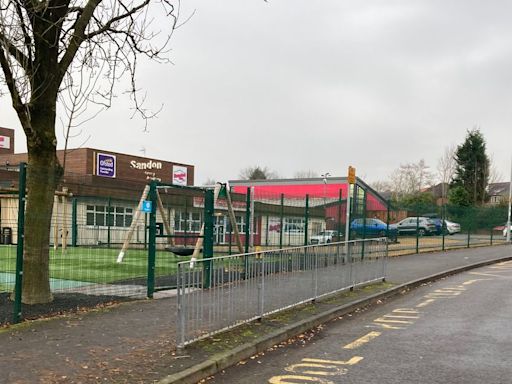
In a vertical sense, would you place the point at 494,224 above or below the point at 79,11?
below

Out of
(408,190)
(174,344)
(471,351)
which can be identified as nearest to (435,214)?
(471,351)

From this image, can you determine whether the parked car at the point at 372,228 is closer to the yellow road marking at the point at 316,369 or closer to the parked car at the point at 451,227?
the parked car at the point at 451,227

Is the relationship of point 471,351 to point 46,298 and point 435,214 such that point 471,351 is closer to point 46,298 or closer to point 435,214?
point 46,298

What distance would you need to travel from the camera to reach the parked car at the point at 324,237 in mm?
16766

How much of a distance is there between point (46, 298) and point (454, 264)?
46.6 ft

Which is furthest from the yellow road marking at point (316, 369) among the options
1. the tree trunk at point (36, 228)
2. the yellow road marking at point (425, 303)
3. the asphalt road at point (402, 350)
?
the yellow road marking at point (425, 303)

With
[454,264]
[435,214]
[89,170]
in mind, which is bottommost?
[454,264]

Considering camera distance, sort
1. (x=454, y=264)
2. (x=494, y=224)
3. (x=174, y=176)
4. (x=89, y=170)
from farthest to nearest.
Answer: (x=174, y=176) → (x=89, y=170) → (x=494, y=224) → (x=454, y=264)

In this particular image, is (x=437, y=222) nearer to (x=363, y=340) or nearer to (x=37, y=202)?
(x=363, y=340)

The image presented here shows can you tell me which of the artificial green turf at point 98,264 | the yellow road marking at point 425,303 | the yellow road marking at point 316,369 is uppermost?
the artificial green turf at point 98,264

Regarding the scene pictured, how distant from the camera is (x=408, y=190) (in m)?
74.2

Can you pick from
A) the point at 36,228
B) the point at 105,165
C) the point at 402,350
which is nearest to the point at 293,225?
the point at 36,228

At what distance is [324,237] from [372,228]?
4.55 meters

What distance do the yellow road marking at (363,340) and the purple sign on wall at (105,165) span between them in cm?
2998
